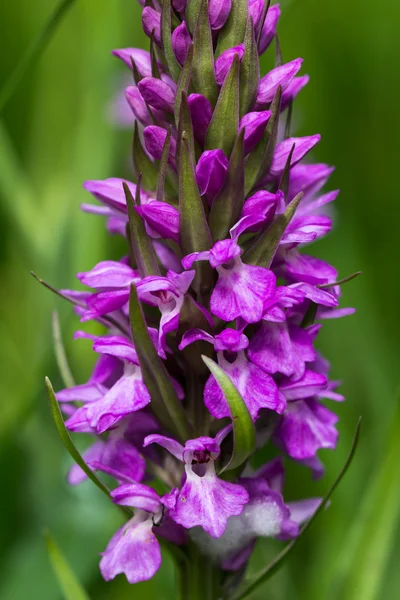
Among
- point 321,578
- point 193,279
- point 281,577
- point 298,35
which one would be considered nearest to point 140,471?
point 193,279

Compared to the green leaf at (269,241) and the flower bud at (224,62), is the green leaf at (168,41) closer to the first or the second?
the flower bud at (224,62)

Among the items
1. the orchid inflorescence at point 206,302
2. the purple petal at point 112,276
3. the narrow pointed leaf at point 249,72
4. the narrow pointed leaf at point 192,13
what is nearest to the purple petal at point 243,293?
the orchid inflorescence at point 206,302

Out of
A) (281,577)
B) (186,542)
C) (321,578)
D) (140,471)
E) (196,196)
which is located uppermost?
(196,196)

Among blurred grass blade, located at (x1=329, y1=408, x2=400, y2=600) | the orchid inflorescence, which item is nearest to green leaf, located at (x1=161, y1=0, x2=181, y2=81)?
the orchid inflorescence

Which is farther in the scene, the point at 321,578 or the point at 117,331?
the point at 321,578

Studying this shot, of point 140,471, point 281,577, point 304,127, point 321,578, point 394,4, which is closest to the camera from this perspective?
point 140,471

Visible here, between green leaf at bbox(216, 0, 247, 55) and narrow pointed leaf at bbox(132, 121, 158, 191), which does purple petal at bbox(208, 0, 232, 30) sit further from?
narrow pointed leaf at bbox(132, 121, 158, 191)

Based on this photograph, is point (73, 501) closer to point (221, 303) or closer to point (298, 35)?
point (221, 303)

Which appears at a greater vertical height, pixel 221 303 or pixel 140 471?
pixel 221 303
